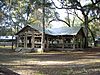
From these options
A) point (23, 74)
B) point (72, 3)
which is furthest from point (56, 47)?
point (23, 74)

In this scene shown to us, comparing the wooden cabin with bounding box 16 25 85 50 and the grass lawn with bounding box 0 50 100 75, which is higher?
the wooden cabin with bounding box 16 25 85 50

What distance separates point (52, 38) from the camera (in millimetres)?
45969

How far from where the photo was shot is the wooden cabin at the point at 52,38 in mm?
42188

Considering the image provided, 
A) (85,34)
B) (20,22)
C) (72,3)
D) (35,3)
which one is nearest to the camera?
(35,3)

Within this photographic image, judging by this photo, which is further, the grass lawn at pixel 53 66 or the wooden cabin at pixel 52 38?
the wooden cabin at pixel 52 38

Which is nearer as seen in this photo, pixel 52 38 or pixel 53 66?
pixel 53 66

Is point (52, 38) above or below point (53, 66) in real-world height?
above

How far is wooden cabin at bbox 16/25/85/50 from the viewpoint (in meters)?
42.2

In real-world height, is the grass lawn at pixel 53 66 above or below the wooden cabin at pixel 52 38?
below

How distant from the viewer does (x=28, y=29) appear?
4247cm

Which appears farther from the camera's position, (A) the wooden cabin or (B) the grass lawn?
(A) the wooden cabin

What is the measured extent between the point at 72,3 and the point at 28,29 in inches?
367

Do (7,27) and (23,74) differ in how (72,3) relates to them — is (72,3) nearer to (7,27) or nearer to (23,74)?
(7,27)

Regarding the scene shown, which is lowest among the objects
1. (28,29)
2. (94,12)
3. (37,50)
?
(37,50)
